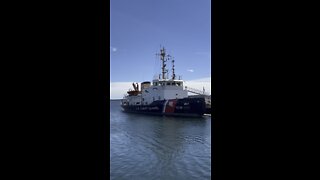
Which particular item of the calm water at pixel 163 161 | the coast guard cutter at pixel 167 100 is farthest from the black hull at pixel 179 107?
the calm water at pixel 163 161

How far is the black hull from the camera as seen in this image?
30.7 metres

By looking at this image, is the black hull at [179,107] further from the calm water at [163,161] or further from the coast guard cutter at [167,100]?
the calm water at [163,161]

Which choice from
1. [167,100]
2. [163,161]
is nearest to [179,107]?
→ [167,100]

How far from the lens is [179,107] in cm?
3219

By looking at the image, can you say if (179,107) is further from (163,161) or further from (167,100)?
(163,161)

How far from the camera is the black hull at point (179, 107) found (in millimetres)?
30719

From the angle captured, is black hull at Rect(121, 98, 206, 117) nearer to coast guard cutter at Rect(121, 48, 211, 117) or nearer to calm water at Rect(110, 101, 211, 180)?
coast guard cutter at Rect(121, 48, 211, 117)

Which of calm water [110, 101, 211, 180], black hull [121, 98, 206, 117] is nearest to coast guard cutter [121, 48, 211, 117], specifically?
black hull [121, 98, 206, 117]
